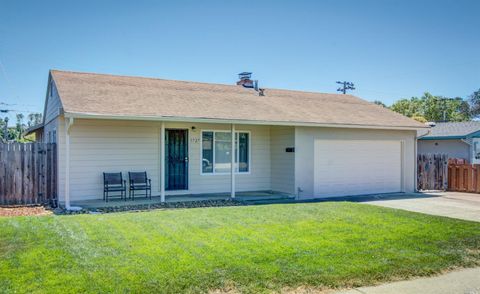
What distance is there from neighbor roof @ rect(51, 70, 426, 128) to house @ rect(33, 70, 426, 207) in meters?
0.04

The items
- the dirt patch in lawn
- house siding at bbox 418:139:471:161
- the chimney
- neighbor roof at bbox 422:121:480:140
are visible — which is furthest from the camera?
house siding at bbox 418:139:471:161

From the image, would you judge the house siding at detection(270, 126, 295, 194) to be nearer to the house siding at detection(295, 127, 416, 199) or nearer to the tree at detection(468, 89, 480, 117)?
the house siding at detection(295, 127, 416, 199)

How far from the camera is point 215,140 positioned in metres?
13.9

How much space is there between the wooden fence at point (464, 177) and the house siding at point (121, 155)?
28.9ft

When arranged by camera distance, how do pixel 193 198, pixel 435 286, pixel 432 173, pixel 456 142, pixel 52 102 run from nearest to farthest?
1. pixel 435 286
2. pixel 193 198
3. pixel 52 102
4. pixel 432 173
5. pixel 456 142

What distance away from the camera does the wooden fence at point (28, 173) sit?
1110cm

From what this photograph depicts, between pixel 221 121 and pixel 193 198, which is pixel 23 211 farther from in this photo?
pixel 221 121

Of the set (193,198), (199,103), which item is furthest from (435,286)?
(199,103)

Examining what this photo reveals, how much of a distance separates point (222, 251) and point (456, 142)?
2258 cm

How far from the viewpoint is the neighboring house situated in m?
23.3

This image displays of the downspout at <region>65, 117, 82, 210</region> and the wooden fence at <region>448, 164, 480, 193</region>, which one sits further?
the wooden fence at <region>448, 164, 480, 193</region>

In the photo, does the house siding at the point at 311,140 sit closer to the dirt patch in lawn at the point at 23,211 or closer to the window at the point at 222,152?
→ the window at the point at 222,152

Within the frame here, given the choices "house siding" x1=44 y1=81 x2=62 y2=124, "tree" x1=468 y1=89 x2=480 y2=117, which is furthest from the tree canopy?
"tree" x1=468 y1=89 x2=480 y2=117

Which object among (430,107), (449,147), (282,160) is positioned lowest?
(282,160)
